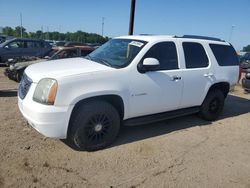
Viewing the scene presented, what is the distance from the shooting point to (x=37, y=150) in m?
4.31

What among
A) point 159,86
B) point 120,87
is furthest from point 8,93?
point 159,86

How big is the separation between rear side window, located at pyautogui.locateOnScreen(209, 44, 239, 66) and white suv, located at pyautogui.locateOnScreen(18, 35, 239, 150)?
0.04 metres

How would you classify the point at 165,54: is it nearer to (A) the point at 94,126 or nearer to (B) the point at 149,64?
(B) the point at 149,64

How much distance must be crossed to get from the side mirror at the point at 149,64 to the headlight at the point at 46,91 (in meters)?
1.53

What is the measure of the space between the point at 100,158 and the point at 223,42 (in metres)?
4.20

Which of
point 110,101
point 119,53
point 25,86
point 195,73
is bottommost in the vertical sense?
point 110,101

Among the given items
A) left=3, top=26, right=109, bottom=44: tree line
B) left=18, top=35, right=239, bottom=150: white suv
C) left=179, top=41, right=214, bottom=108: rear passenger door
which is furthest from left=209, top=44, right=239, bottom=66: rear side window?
left=3, top=26, right=109, bottom=44: tree line

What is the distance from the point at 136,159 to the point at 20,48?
1296 cm

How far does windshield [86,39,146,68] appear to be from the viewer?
4715mm

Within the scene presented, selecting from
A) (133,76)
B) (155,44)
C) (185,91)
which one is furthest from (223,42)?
(133,76)

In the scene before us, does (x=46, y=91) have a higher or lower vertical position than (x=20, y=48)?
higher

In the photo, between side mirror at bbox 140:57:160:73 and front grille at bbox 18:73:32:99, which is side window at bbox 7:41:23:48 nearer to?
front grille at bbox 18:73:32:99

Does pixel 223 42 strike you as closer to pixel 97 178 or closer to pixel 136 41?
pixel 136 41

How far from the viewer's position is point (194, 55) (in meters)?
5.70
